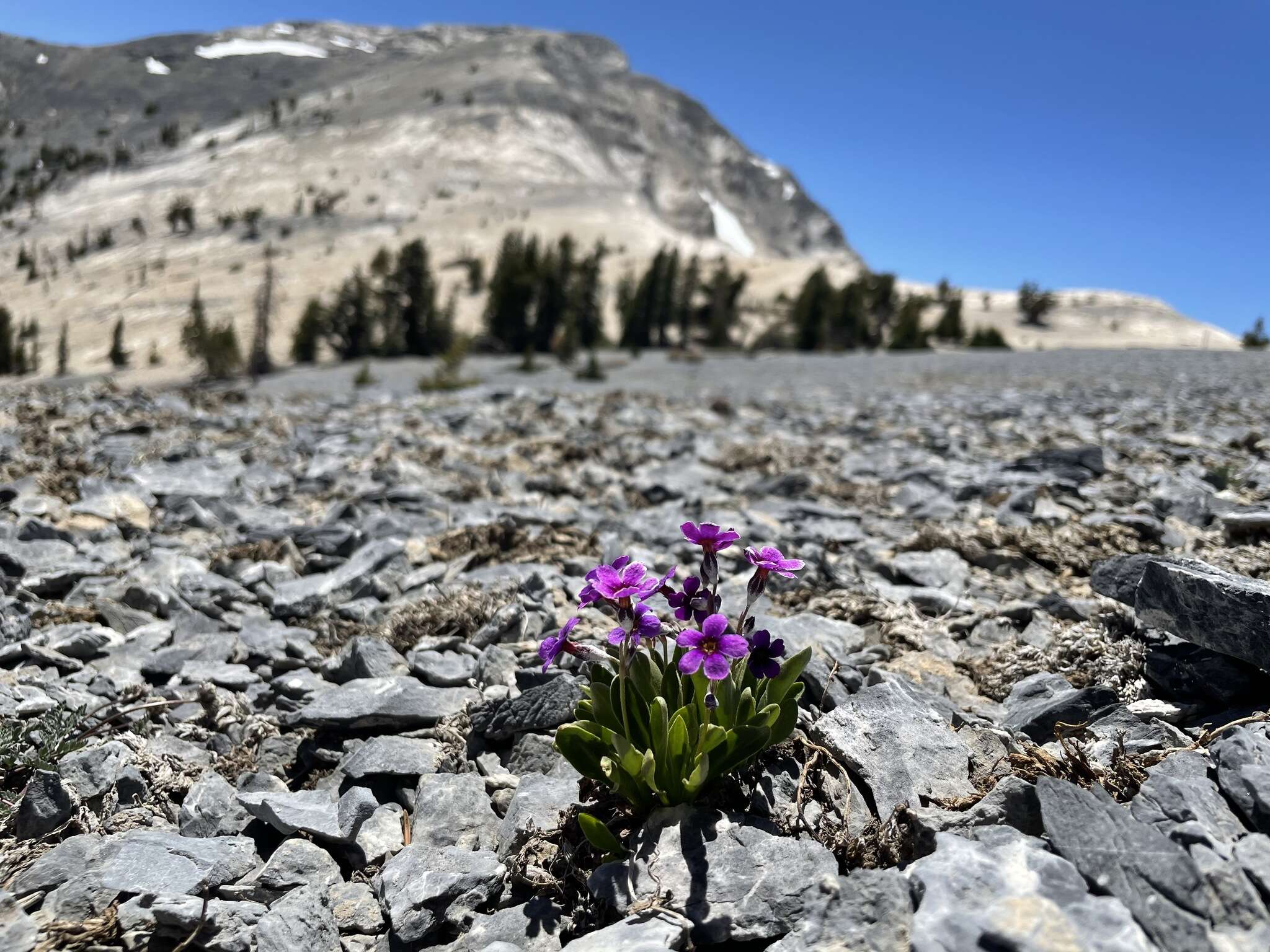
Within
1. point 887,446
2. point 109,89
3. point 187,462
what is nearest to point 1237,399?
point 887,446

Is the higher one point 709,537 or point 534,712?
point 709,537

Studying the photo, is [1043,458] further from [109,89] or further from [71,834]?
[109,89]

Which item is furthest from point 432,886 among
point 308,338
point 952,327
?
point 952,327

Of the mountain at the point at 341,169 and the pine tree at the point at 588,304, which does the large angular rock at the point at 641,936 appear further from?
the mountain at the point at 341,169

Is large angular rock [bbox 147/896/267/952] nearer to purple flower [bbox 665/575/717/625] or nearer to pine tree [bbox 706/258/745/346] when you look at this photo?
purple flower [bbox 665/575/717/625]

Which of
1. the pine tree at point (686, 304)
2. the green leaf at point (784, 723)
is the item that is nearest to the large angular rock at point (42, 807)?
the green leaf at point (784, 723)

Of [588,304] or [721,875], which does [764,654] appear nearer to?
[721,875]
